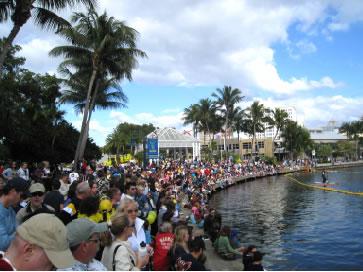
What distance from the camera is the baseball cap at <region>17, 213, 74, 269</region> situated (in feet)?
8.52

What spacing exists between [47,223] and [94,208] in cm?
288

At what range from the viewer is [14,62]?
2645 centimetres

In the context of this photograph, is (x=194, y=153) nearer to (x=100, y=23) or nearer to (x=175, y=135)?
(x=175, y=135)

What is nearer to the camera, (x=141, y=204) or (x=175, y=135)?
(x=141, y=204)

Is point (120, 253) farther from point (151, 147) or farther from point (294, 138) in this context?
point (294, 138)

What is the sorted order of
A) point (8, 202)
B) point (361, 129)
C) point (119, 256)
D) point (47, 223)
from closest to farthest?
point (47, 223) < point (119, 256) < point (8, 202) < point (361, 129)

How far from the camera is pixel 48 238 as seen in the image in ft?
8.60

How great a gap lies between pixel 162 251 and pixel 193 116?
7129 cm

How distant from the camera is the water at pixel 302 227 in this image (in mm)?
14664

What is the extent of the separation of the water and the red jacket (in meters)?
8.55

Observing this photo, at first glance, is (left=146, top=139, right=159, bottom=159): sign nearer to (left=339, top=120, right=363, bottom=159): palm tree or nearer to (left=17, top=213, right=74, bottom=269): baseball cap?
(left=17, top=213, right=74, bottom=269): baseball cap

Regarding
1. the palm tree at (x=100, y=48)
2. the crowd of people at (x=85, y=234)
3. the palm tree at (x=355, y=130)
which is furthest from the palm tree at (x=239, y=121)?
the crowd of people at (x=85, y=234)

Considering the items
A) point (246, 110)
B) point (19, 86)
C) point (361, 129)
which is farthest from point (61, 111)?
point (361, 129)

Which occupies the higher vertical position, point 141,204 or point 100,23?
point 100,23
